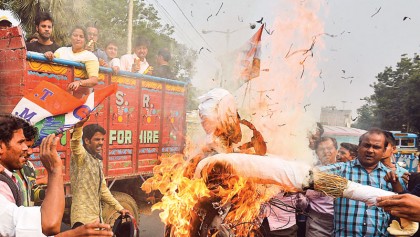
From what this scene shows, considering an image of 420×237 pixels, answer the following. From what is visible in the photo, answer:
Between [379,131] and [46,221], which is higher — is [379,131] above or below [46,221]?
above

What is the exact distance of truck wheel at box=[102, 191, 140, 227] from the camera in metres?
6.07

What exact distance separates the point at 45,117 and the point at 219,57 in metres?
2.42

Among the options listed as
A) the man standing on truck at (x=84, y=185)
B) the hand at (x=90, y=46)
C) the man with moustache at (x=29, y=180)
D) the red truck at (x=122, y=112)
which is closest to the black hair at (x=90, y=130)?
the red truck at (x=122, y=112)

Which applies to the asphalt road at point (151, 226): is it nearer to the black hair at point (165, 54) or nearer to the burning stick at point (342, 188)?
the black hair at point (165, 54)

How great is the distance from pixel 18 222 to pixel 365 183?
324cm

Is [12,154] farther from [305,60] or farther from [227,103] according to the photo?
[305,60]

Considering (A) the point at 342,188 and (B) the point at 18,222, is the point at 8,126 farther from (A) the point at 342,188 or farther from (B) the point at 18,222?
(A) the point at 342,188

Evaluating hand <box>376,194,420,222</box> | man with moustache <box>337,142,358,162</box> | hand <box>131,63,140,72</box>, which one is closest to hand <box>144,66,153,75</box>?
hand <box>131,63,140,72</box>

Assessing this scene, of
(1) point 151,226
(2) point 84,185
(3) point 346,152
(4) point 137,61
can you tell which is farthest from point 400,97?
(2) point 84,185

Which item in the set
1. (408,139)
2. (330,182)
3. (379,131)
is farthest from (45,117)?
(408,139)

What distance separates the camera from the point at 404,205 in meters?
2.52

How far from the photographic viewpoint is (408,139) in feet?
69.1

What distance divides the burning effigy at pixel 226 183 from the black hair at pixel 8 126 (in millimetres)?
1319

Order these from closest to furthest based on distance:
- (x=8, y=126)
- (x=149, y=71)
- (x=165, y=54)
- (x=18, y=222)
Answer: (x=18, y=222)
(x=8, y=126)
(x=149, y=71)
(x=165, y=54)
